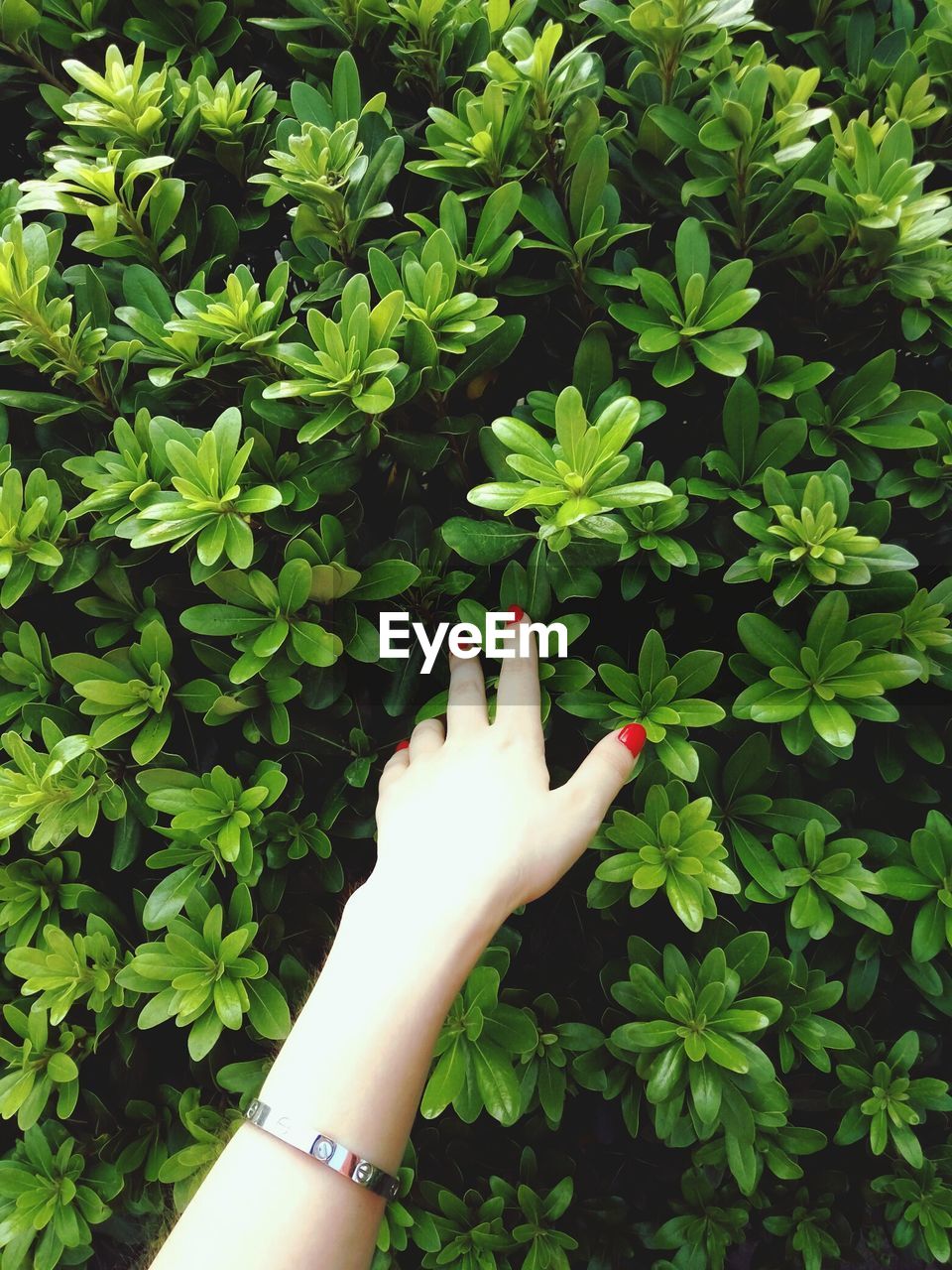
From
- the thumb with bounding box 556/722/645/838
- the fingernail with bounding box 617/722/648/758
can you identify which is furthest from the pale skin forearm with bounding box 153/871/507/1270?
the fingernail with bounding box 617/722/648/758

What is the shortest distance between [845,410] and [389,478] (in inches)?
33.2

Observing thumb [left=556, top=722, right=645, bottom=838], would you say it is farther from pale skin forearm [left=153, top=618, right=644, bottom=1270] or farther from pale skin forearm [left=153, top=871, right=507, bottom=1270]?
pale skin forearm [left=153, top=871, right=507, bottom=1270]

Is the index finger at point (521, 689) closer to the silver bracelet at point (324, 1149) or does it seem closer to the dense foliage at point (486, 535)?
the dense foliage at point (486, 535)

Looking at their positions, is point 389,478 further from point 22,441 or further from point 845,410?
point 845,410

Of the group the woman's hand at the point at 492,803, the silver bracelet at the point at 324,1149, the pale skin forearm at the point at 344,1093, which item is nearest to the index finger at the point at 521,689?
the woman's hand at the point at 492,803

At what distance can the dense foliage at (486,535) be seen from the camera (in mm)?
1363

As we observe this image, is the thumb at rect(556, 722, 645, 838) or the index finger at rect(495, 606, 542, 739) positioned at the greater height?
the index finger at rect(495, 606, 542, 739)

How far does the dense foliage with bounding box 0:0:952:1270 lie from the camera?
1.36m

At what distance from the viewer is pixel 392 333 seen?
1325mm

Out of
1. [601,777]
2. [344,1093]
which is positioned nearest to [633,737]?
[601,777]

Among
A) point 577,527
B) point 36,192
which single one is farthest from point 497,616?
point 36,192

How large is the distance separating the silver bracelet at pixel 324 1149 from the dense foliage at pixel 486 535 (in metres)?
0.23

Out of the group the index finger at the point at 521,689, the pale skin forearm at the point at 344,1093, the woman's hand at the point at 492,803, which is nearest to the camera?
the pale skin forearm at the point at 344,1093

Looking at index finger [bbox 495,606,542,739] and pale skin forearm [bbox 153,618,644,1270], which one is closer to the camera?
pale skin forearm [bbox 153,618,644,1270]
